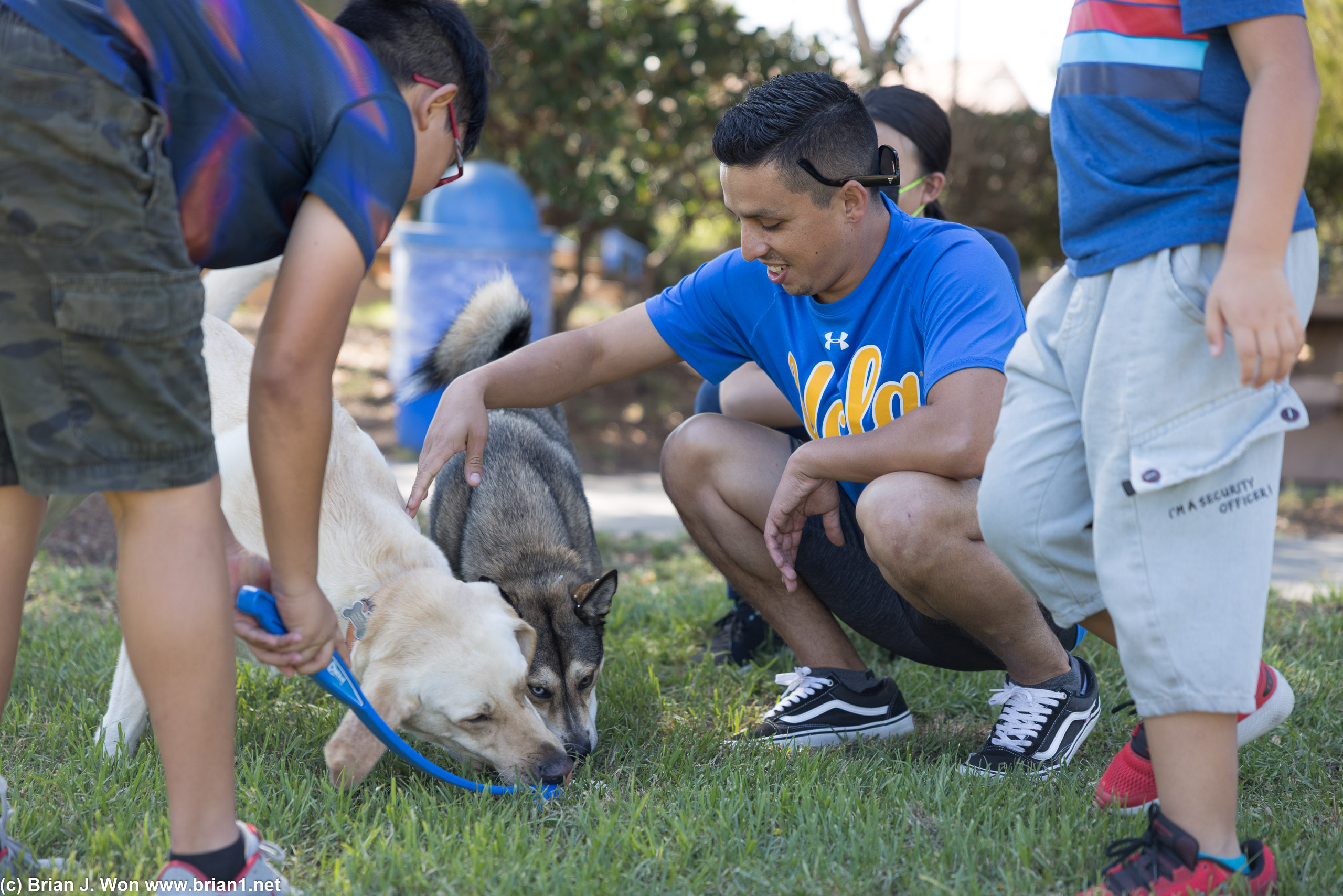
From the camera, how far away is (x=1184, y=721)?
169 centimetres

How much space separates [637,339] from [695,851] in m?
1.41

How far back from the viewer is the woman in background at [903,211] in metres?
3.37

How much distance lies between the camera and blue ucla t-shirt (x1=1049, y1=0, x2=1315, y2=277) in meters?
1.65

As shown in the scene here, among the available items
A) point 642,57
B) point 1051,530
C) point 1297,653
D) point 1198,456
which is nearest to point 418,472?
point 1051,530

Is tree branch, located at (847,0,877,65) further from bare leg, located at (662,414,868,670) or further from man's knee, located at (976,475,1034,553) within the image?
man's knee, located at (976,475,1034,553)

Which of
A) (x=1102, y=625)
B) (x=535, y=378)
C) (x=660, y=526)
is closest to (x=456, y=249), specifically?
(x=660, y=526)

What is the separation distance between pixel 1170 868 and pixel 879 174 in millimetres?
1677

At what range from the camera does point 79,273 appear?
4.79 ft

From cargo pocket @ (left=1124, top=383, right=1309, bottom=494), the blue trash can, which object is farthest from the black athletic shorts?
the blue trash can

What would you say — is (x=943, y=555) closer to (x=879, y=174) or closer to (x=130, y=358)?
(x=879, y=174)

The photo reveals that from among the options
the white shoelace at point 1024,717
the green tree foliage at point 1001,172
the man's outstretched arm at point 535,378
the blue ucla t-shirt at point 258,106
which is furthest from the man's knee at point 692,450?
the green tree foliage at point 1001,172

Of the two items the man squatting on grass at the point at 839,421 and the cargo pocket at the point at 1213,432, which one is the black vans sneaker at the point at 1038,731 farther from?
the cargo pocket at the point at 1213,432

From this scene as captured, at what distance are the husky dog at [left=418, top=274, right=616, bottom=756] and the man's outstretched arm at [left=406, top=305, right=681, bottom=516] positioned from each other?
401 mm

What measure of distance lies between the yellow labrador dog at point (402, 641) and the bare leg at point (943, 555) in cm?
86
